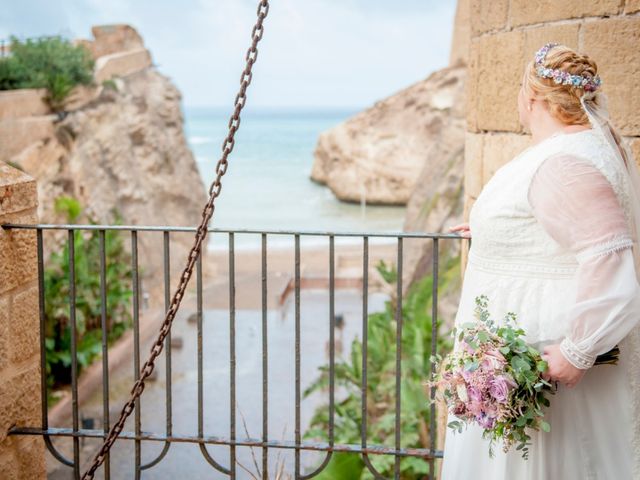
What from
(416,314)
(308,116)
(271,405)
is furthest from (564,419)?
(308,116)

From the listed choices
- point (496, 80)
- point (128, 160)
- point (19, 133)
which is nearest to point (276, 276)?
point (128, 160)

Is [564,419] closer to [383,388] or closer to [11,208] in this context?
[11,208]

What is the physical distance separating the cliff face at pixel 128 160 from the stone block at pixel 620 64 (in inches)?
397

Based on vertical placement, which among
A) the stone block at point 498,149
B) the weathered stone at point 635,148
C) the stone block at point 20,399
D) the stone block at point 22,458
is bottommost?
the stone block at point 22,458

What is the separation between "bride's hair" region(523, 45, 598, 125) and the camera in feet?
7.34

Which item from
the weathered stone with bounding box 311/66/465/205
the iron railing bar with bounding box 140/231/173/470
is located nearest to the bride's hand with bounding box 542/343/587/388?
the iron railing bar with bounding box 140/231/173/470

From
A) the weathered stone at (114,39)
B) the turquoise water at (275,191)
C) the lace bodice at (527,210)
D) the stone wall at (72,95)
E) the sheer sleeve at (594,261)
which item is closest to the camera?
the sheer sleeve at (594,261)

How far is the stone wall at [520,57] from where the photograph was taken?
3115 millimetres

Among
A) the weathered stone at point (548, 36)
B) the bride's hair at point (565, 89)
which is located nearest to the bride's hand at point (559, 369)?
the bride's hair at point (565, 89)

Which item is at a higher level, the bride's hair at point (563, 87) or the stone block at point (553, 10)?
the stone block at point (553, 10)

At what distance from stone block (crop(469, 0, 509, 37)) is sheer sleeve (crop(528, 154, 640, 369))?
162 centimetres

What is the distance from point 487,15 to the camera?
12.1ft

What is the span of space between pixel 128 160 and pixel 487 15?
47.9ft

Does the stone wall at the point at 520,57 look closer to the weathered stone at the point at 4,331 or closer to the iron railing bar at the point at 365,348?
the iron railing bar at the point at 365,348
